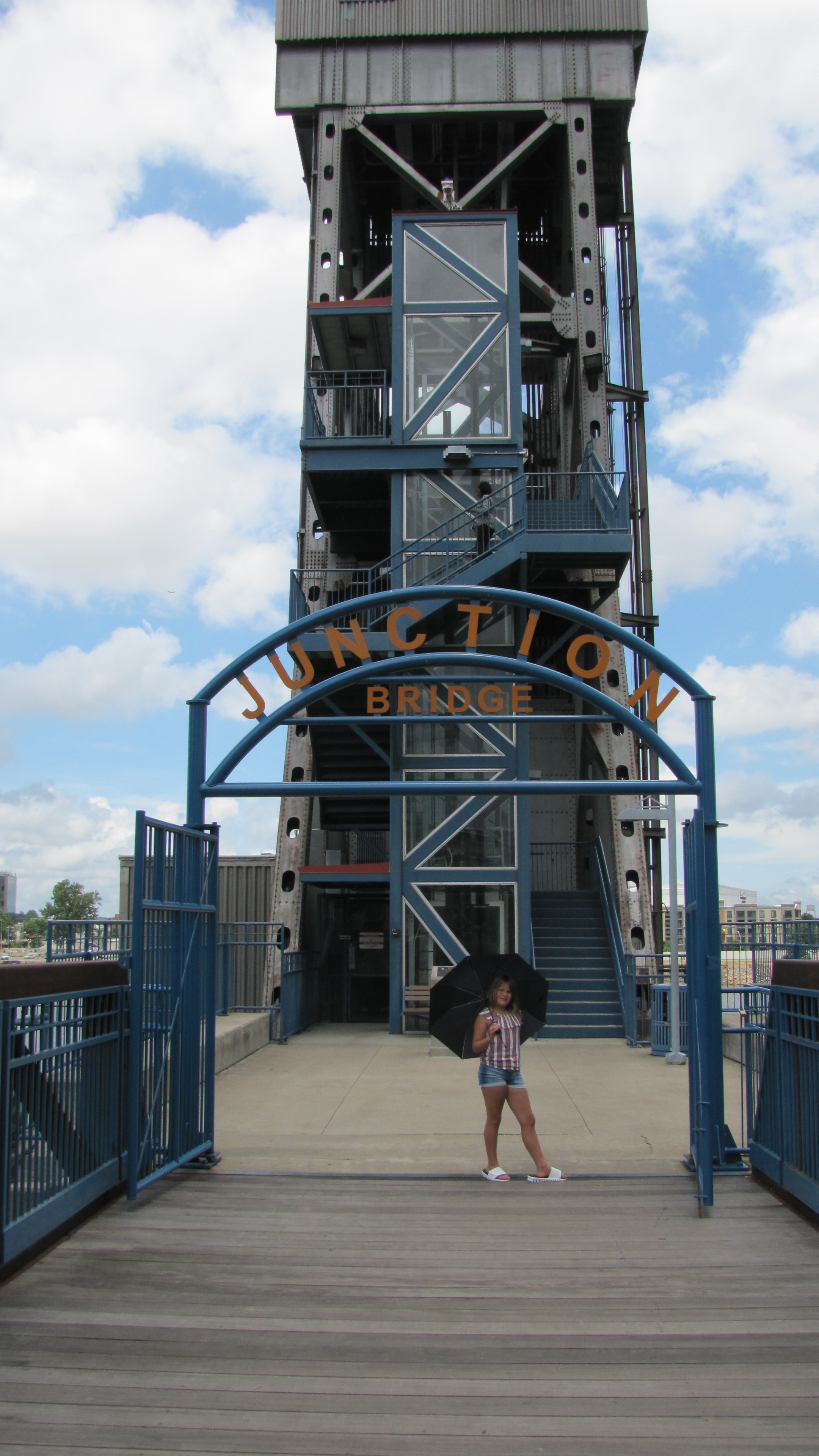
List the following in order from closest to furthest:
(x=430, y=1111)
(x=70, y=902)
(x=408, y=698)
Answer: (x=430, y=1111) < (x=408, y=698) < (x=70, y=902)

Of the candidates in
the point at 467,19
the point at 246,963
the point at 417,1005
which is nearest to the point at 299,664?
the point at 417,1005

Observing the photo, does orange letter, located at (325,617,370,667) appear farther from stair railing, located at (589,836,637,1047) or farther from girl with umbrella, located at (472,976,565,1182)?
stair railing, located at (589,836,637,1047)

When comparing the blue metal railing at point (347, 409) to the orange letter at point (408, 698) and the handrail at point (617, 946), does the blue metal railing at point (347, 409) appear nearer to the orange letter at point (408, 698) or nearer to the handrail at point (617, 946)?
the orange letter at point (408, 698)

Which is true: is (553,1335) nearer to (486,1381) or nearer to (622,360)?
(486,1381)

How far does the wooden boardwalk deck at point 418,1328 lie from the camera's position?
4512 mm

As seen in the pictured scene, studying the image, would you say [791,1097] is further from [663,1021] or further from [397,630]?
[663,1021]

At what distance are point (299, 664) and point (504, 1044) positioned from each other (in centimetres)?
447

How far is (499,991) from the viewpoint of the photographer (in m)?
8.53

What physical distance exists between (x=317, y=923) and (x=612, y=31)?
21.5 meters

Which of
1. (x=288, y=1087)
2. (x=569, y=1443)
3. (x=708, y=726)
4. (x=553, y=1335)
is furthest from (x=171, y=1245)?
(x=288, y=1087)

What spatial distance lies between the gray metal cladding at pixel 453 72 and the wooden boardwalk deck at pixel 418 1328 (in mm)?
25353

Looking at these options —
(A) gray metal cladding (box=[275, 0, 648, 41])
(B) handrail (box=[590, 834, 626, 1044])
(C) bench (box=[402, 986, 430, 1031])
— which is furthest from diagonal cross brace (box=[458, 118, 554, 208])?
(C) bench (box=[402, 986, 430, 1031])

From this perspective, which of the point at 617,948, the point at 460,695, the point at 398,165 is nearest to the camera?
the point at 460,695

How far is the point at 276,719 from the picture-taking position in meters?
9.80
